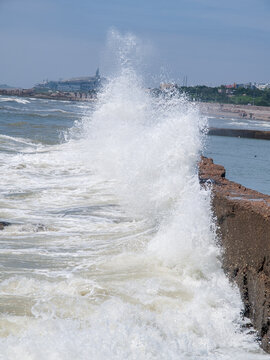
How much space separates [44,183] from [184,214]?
5.07 metres

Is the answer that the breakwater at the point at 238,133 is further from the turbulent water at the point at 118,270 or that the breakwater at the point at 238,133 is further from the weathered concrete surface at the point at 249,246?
the weathered concrete surface at the point at 249,246

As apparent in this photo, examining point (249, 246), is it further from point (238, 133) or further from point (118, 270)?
point (238, 133)

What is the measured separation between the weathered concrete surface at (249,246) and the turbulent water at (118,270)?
13cm

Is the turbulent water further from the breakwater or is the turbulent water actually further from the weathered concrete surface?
the breakwater

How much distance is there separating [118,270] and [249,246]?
1.31m

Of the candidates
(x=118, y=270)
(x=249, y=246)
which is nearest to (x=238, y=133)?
(x=118, y=270)

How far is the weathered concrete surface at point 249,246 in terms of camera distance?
13.6ft

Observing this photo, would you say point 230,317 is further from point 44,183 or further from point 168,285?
point 44,183

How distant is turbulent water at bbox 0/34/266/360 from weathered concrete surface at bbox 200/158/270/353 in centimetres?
13

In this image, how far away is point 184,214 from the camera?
6.01m

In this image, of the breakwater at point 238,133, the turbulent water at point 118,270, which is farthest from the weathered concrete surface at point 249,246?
the breakwater at point 238,133

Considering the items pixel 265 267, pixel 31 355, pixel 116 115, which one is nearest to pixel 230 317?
pixel 265 267

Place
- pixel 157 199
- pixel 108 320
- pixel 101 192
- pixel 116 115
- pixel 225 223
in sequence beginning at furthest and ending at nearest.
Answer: pixel 116 115 < pixel 101 192 < pixel 157 199 < pixel 225 223 < pixel 108 320

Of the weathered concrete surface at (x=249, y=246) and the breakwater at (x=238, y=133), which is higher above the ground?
the weathered concrete surface at (x=249, y=246)
